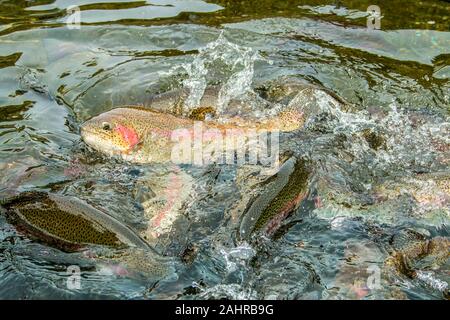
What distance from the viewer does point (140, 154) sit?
580 centimetres

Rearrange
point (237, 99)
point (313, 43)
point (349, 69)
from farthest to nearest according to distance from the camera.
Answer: point (313, 43) < point (349, 69) < point (237, 99)

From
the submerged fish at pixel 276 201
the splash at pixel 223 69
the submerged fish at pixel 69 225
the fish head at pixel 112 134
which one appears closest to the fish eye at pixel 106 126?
the fish head at pixel 112 134

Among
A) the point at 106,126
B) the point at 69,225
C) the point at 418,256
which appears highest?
the point at 106,126

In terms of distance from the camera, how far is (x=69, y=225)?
166 inches

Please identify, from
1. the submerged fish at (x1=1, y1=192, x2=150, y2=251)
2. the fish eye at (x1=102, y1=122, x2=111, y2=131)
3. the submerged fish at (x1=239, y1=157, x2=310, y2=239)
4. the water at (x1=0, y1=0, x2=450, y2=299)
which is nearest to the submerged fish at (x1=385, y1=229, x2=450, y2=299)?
the water at (x1=0, y1=0, x2=450, y2=299)

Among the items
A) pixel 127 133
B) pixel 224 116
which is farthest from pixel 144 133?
pixel 224 116

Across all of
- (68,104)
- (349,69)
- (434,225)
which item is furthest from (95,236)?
(349,69)

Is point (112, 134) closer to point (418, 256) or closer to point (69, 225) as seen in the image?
point (69, 225)

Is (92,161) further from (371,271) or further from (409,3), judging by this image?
(409,3)

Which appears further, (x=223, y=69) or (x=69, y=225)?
(x=223, y=69)

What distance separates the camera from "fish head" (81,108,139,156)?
576 cm

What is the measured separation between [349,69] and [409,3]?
2.58m

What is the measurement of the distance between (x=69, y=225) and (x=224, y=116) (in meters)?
2.49

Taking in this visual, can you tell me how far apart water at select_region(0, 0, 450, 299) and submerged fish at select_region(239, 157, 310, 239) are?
103 millimetres
